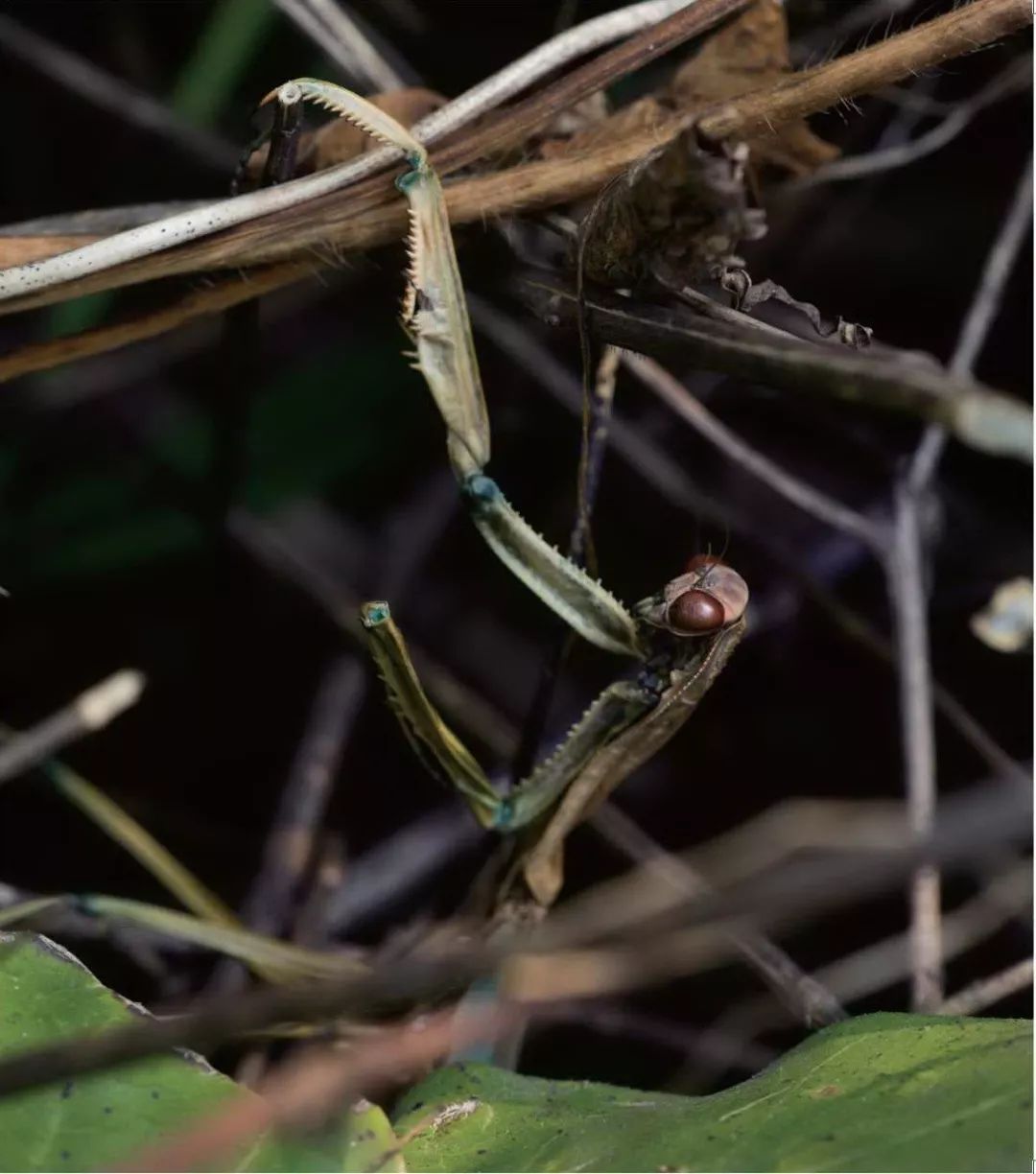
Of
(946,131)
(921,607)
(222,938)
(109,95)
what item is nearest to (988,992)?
(921,607)

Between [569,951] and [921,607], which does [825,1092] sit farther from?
[921,607]

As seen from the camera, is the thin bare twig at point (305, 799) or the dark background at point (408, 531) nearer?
the thin bare twig at point (305, 799)

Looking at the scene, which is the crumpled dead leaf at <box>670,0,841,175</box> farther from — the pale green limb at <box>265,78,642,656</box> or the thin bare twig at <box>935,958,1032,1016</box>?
the thin bare twig at <box>935,958,1032,1016</box>

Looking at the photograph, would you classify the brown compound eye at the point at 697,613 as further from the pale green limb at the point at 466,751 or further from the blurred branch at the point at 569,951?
the blurred branch at the point at 569,951

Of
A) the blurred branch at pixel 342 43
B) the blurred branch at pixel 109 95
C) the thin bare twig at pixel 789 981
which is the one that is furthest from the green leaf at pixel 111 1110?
the blurred branch at pixel 109 95

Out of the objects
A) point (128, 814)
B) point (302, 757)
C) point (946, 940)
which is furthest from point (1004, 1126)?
point (128, 814)

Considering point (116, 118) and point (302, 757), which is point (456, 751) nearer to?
point (302, 757)
